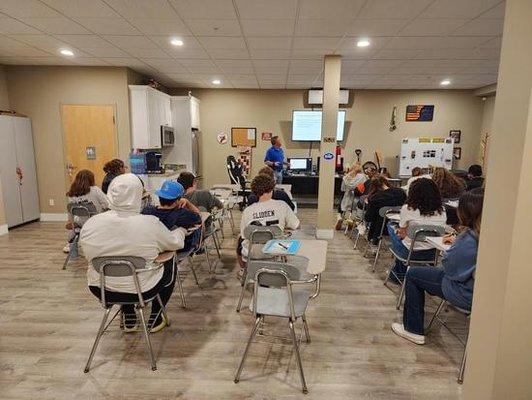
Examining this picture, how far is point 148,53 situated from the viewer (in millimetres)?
5012

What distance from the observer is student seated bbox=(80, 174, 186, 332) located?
7.06 feet

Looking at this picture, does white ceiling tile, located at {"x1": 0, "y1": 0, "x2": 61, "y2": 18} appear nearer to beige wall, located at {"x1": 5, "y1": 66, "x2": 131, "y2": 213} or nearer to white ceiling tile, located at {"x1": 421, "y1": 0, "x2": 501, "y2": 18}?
beige wall, located at {"x1": 5, "y1": 66, "x2": 131, "y2": 213}

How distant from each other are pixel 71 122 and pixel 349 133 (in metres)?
6.07

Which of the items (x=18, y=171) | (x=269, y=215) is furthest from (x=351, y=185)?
(x=18, y=171)

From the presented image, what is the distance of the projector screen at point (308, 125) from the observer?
8.05 m

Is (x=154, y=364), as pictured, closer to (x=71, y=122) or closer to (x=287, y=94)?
(x=71, y=122)

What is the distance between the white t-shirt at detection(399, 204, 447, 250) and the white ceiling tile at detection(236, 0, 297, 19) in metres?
2.30

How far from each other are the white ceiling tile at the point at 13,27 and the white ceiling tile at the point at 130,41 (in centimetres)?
84

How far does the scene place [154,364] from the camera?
7.63ft

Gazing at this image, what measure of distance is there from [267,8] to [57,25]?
249cm

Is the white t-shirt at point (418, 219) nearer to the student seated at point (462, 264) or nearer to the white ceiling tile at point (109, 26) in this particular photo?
the student seated at point (462, 264)

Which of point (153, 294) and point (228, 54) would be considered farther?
point (228, 54)

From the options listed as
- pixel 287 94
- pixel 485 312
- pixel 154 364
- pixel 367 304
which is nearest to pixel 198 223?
pixel 154 364

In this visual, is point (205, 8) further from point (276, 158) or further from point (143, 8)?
point (276, 158)
